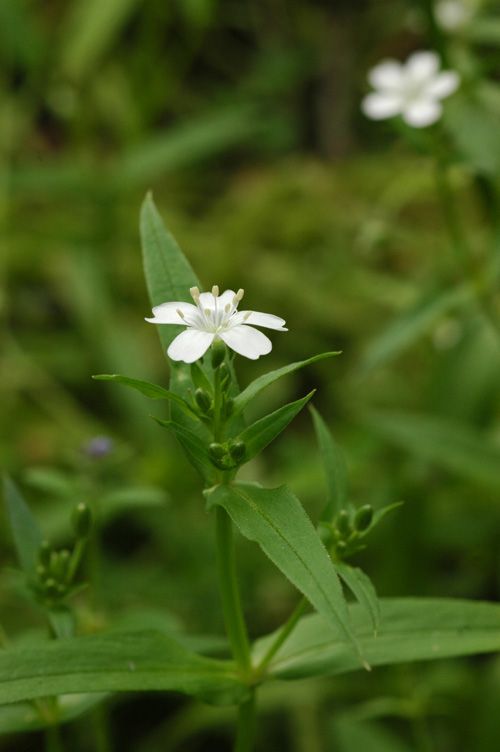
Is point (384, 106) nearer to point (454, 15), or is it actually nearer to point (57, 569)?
point (454, 15)

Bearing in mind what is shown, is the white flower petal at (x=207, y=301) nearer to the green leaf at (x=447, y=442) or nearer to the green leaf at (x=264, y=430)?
the green leaf at (x=264, y=430)

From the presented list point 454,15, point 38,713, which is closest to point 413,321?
point 454,15

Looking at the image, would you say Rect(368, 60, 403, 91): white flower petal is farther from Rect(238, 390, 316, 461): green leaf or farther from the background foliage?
Rect(238, 390, 316, 461): green leaf

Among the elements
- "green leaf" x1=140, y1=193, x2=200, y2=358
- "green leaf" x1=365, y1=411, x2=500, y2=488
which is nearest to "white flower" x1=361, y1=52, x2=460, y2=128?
"green leaf" x1=365, y1=411, x2=500, y2=488

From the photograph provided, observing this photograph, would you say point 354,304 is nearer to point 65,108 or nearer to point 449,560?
point 449,560

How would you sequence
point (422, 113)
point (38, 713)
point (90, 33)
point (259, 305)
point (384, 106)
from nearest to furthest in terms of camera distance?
point (38, 713)
point (422, 113)
point (384, 106)
point (259, 305)
point (90, 33)
